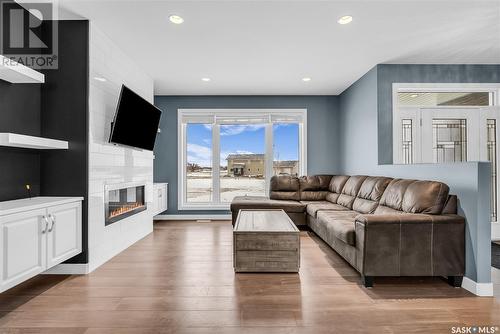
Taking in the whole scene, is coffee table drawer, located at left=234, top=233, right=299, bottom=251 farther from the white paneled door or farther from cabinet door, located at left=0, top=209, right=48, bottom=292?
the white paneled door

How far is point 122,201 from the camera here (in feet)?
12.3

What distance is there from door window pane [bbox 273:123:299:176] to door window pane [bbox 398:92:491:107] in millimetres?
2235

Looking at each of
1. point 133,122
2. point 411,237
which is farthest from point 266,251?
point 133,122

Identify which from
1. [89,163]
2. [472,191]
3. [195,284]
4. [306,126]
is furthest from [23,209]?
[306,126]

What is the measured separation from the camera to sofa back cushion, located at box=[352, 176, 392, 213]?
365 centimetres

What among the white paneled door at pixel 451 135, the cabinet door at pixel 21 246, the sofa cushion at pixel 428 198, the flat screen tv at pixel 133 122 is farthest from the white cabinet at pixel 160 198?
the white paneled door at pixel 451 135

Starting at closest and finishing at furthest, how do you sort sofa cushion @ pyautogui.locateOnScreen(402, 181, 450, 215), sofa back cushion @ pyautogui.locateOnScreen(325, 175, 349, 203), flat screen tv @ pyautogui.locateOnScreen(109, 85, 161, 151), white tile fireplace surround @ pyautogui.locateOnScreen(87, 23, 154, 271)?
sofa cushion @ pyautogui.locateOnScreen(402, 181, 450, 215) → white tile fireplace surround @ pyautogui.locateOnScreen(87, 23, 154, 271) → flat screen tv @ pyautogui.locateOnScreen(109, 85, 161, 151) → sofa back cushion @ pyautogui.locateOnScreen(325, 175, 349, 203)

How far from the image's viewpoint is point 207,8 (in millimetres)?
2668

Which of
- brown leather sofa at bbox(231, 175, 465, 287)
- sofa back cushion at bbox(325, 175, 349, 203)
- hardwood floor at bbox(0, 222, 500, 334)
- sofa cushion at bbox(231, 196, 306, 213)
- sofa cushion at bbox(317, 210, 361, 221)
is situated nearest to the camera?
hardwood floor at bbox(0, 222, 500, 334)

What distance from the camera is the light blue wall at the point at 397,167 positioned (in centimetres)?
240

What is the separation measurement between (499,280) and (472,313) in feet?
3.05

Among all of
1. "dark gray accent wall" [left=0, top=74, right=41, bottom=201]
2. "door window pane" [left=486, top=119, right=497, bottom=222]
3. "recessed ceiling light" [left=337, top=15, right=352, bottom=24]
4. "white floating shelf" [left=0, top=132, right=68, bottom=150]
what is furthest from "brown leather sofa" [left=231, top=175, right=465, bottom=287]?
"dark gray accent wall" [left=0, top=74, right=41, bottom=201]

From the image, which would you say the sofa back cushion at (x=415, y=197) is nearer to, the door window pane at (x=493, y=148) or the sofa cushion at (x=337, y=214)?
the sofa cushion at (x=337, y=214)

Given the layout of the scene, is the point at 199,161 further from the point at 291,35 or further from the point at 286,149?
the point at 291,35
